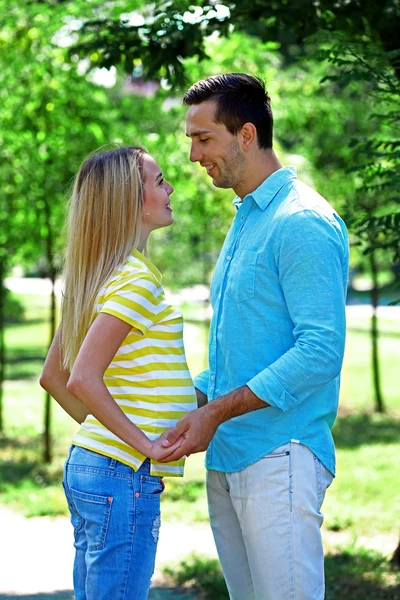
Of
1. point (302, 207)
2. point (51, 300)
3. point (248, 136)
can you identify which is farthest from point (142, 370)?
point (51, 300)

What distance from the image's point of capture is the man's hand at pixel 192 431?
257cm

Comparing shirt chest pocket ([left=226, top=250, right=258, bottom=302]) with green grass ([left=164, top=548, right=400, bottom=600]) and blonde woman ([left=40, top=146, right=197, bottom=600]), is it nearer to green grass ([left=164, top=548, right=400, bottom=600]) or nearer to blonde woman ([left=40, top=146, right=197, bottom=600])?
blonde woman ([left=40, top=146, right=197, bottom=600])

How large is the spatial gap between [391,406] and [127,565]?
39.0 ft

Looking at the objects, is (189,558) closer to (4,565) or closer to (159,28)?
(4,565)

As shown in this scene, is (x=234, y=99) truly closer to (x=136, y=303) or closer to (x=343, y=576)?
(x=136, y=303)

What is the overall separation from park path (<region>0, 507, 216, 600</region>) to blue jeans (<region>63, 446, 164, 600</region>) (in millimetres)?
2607

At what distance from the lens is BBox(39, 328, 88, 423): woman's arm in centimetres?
297

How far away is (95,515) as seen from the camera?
8.43 feet

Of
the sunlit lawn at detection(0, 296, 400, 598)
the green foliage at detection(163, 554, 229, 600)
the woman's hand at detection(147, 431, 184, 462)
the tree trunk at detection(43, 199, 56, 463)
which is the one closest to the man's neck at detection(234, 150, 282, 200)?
the woman's hand at detection(147, 431, 184, 462)

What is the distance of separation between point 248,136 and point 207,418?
0.87 metres

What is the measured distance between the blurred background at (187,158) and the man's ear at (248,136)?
83cm

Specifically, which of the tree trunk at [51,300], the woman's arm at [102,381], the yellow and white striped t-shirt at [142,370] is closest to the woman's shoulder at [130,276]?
the yellow and white striped t-shirt at [142,370]

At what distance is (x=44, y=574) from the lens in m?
5.51

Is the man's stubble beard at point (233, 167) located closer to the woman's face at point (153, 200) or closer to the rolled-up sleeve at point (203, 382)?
the woman's face at point (153, 200)
